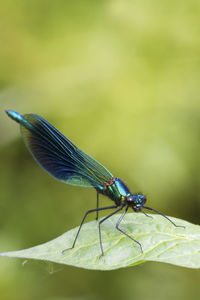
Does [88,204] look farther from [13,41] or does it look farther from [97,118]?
[13,41]

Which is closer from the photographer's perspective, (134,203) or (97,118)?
(134,203)

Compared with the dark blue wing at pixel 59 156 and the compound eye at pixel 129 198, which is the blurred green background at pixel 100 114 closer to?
the dark blue wing at pixel 59 156

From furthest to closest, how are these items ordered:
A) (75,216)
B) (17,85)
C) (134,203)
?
(17,85)
(75,216)
(134,203)

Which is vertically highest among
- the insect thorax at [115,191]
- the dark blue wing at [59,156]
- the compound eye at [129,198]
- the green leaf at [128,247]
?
the dark blue wing at [59,156]

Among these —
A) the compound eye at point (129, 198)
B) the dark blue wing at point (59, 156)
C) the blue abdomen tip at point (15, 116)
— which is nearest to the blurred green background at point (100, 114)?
the dark blue wing at point (59, 156)

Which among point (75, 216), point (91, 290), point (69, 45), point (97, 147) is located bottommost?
point (91, 290)

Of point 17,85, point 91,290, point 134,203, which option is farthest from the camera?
point 17,85

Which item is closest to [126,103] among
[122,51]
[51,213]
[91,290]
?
[122,51]
